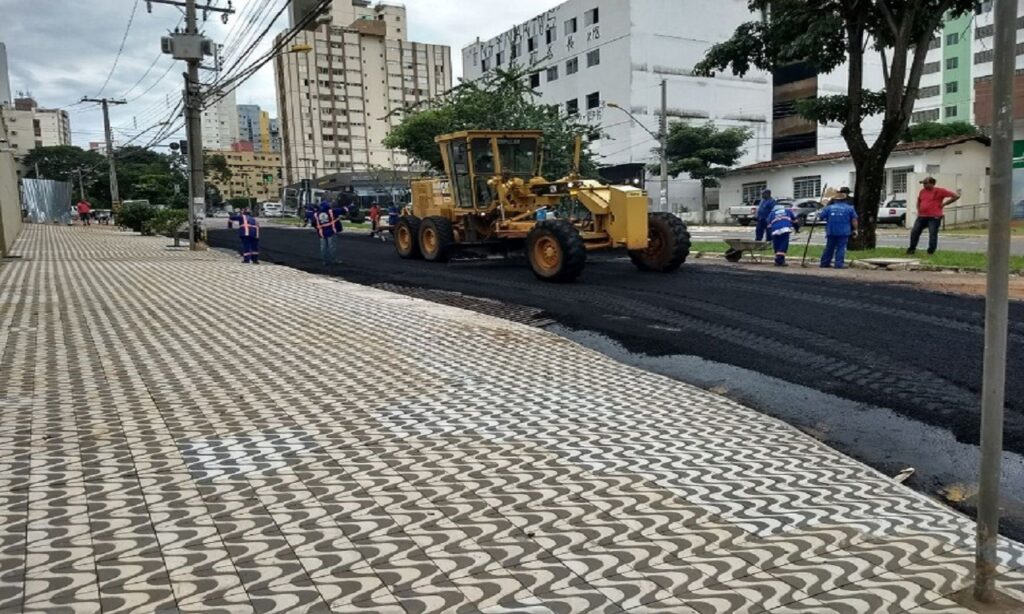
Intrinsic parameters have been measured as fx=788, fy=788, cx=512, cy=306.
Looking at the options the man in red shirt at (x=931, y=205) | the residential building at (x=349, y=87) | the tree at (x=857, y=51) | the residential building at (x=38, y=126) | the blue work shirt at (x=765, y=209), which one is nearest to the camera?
the man in red shirt at (x=931, y=205)

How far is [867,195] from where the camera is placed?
17.3m

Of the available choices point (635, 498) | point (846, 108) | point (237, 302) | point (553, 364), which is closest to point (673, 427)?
point (635, 498)

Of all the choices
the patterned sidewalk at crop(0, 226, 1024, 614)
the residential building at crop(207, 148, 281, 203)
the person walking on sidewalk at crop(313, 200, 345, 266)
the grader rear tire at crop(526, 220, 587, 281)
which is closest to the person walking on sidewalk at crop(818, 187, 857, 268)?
the grader rear tire at crop(526, 220, 587, 281)

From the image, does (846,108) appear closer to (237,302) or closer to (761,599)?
(237,302)

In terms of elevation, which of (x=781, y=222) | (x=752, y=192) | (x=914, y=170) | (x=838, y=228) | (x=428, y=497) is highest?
(x=914, y=170)

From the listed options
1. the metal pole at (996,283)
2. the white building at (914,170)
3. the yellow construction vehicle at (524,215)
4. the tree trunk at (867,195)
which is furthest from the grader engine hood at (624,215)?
the white building at (914,170)

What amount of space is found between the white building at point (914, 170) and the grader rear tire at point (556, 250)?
78.1 ft

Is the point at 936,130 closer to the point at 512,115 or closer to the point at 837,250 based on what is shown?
the point at 512,115

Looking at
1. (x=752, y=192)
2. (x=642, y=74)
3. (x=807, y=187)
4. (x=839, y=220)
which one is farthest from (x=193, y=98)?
(x=642, y=74)

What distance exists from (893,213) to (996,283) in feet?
120

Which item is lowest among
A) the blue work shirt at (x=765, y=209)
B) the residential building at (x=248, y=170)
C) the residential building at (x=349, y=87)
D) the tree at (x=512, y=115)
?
the blue work shirt at (x=765, y=209)

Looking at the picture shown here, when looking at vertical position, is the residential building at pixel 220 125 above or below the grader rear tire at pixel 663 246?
above

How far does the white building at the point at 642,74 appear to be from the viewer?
5503 centimetres

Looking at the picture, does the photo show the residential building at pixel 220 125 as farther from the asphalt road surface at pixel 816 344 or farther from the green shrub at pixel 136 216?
the asphalt road surface at pixel 816 344
